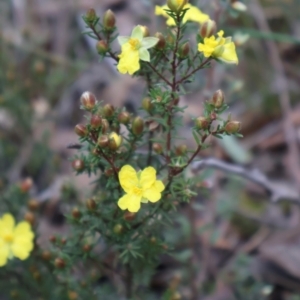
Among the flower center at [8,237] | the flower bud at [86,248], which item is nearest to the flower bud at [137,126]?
the flower bud at [86,248]

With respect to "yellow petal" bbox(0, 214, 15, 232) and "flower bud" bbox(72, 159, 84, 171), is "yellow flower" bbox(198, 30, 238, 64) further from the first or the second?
"yellow petal" bbox(0, 214, 15, 232)

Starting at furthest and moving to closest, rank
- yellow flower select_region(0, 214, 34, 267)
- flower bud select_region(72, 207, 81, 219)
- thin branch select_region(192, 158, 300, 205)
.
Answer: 1. thin branch select_region(192, 158, 300, 205)
2. yellow flower select_region(0, 214, 34, 267)
3. flower bud select_region(72, 207, 81, 219)

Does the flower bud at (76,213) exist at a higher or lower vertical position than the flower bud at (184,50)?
lower

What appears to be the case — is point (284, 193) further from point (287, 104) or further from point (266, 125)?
point (266, 125)

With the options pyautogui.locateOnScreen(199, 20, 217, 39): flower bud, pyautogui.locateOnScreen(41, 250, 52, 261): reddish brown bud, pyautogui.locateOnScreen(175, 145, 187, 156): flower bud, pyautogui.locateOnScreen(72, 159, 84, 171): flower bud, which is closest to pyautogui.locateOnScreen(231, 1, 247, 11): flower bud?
pyautogui.locateOnScreen(199, 20, 217, 39): flower bud

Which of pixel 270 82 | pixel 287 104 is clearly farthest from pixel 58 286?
pixel 270 82

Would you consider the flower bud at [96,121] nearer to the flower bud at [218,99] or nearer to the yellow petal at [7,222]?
the flower bud at [218,99]

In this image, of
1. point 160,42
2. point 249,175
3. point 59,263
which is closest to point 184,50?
point 160,42

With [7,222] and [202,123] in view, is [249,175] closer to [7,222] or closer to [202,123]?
[202,123]
